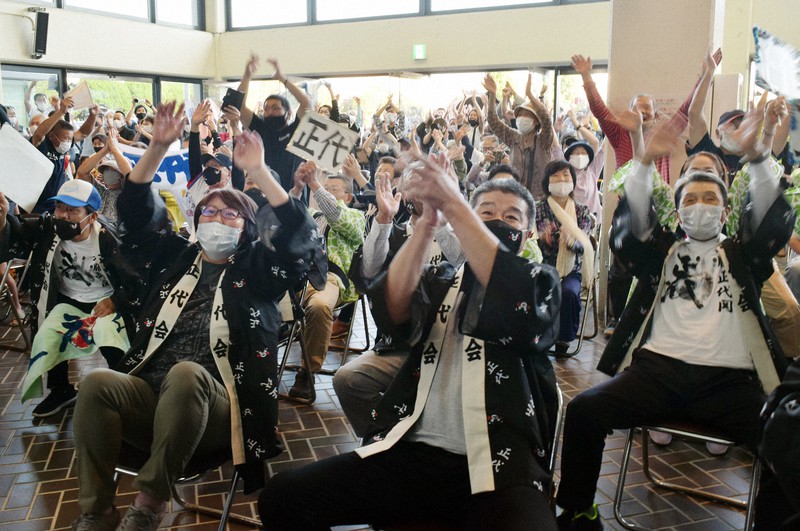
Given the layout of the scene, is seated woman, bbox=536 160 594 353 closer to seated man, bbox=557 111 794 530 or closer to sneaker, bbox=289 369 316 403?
sneaker, bbox=289 369 316 403

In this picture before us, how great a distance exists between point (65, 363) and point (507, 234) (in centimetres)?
328

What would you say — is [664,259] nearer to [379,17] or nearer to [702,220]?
[702,220]

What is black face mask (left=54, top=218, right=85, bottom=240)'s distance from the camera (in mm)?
4242

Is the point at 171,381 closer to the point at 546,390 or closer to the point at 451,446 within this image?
the point at 451,446

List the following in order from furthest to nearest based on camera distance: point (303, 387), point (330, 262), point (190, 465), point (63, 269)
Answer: point (330, 262) → point (303, 387) → point (63, 269) → point (190, 465)

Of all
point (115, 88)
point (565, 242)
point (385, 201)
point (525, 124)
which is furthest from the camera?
point (115, 88)

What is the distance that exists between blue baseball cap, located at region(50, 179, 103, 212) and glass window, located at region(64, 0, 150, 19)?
14.2 m

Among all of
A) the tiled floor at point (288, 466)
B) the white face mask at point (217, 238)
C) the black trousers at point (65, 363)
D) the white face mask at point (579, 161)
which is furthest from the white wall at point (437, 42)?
the white face mask at point (217, 238)

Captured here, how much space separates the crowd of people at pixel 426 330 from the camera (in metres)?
2.30

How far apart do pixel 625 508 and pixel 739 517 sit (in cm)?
49

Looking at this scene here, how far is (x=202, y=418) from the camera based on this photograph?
283 centimetres

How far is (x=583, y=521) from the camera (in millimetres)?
3008

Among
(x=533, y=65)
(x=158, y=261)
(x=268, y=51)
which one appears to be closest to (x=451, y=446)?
(x=158, y=261)

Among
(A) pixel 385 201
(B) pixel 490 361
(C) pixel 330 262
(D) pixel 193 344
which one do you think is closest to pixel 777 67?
(A) pixel 385 201
